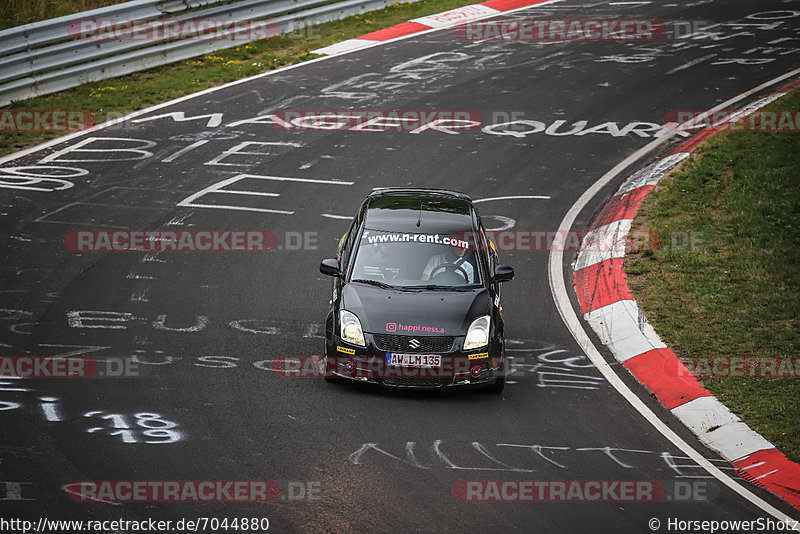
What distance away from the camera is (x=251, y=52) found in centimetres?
2145

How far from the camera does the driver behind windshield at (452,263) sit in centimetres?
1004

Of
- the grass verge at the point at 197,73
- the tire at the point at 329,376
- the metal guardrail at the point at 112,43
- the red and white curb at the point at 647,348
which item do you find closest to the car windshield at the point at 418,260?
the tire at the point at 329,376

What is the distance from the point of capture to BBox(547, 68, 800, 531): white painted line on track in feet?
26.0

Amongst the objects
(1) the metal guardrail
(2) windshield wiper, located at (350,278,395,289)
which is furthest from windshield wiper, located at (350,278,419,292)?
(1) the metal guardrail

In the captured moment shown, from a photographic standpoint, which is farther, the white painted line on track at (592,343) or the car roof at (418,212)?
the car roof at (418,212)

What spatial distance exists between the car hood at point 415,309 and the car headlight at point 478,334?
5 centimetres

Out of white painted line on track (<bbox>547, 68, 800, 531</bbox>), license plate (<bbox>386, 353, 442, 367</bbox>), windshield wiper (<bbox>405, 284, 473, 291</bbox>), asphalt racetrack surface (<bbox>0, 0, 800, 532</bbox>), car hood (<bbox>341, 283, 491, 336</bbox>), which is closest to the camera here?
asphalt racetrack surface (<bbox>0, 0, 800, 532</bbox>)

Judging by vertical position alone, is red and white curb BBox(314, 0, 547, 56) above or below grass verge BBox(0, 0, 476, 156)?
above

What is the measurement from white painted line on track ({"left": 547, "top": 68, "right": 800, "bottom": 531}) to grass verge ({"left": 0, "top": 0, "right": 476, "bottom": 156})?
8.50m

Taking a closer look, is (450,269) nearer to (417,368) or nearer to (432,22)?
(417,368)

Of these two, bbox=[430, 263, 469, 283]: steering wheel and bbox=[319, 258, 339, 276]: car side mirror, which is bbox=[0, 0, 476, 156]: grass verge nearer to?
bbox=[319, 258, 339, 276]: car side mirror

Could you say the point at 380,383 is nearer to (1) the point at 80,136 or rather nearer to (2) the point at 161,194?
(2) the point at 161,194

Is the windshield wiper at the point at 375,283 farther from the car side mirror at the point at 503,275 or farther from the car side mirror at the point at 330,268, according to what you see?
the car side mirror at the point at 503,275

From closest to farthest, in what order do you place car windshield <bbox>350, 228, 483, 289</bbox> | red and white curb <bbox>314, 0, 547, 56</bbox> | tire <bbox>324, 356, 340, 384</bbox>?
tire <bbox>324, 356, 340, 384</bbox> → car windshield <bbox>350, 228, 483, 289</bbox> → red and white curb <bbox>314, 0, 547, 56</bbox>
